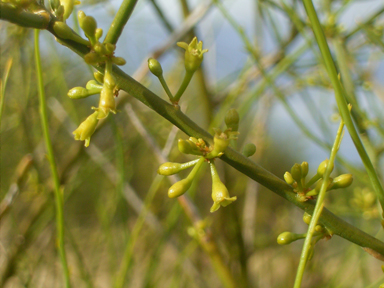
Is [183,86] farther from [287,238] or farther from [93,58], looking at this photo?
[287,238]

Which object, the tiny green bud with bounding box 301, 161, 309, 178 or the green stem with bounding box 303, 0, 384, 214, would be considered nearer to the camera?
the green stem with bounding box 303, 0, 384, 214

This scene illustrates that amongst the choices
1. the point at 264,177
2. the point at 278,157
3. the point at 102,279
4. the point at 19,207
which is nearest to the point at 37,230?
the point at 19,207

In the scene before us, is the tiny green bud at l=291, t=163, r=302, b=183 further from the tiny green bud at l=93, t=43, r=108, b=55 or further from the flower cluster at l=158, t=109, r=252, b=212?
the tiny green bud at l=93, t=43, r=108, b=55

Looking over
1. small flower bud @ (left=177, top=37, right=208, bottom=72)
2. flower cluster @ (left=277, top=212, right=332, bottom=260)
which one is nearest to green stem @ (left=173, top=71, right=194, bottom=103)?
small flower bud @ (left=177, top=37, right=208, bottom=72)

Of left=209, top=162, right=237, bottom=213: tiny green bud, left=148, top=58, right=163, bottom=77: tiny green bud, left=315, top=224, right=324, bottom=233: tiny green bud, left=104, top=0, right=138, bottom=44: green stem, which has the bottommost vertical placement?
left=315, top=224, right=324, bottom=233: tiny green bud

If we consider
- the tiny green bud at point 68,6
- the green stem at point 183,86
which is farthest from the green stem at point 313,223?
the tiny green bud at point 68,6

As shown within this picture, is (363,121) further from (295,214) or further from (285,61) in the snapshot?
(295,214)

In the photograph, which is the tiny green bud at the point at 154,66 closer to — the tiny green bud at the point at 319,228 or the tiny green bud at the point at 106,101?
the tiny green bud at the point at 106,101

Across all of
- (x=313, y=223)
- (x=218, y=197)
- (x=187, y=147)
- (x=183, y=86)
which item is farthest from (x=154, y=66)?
(x=313, y=223)

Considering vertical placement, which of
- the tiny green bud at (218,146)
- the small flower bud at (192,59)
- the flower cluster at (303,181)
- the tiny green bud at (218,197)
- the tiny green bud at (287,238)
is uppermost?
the small flower bud at (192,59)
